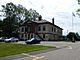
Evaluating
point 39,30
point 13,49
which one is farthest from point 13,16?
point 13,49

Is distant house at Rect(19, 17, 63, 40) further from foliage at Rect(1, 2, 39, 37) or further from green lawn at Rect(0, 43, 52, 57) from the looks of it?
green lawn at Rect(0, 43, 52, 57)

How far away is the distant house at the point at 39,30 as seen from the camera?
291ft

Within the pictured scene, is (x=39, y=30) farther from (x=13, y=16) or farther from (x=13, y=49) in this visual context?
(x=13, y=49)

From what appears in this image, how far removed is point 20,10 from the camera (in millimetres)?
108688

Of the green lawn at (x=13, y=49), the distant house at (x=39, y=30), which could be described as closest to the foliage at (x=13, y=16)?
the distant house at (x=39, y=30)

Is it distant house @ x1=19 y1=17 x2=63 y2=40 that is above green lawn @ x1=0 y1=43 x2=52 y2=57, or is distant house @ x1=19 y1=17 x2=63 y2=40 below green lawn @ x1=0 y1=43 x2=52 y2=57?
above

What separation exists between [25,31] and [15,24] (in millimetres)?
11188

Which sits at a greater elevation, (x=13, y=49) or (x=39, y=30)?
(x=39, y=30)

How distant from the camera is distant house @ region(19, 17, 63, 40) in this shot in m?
88.6

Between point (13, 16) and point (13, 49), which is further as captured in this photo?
point (13, 16)

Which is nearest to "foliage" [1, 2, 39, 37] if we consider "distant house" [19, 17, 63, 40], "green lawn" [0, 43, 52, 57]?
"distant house" [19, 17, 63, 40]

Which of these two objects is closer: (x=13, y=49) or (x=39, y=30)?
(x=13, y=49)

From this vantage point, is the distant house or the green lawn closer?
the green lawn

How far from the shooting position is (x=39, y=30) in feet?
297
